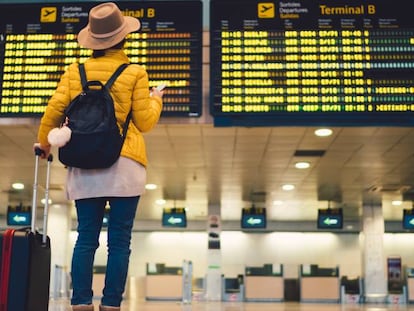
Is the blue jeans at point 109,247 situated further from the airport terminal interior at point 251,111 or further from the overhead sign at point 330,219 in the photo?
the overhead sign at point 330,219

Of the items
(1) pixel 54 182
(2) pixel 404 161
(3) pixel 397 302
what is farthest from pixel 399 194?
(1) pixel 54 182

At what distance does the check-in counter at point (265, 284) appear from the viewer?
62.5 feet

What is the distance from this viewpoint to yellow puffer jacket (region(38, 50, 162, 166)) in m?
3.18

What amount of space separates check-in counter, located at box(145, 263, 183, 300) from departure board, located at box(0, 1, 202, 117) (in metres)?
11.9

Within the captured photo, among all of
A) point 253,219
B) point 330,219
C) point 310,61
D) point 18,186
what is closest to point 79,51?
point 310,61

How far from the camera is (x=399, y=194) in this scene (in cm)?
1702

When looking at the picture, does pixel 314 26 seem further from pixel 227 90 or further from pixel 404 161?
pixel 404 161

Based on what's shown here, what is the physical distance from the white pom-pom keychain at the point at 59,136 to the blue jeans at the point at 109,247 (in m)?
0.33

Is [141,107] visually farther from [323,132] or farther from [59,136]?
[323,132]

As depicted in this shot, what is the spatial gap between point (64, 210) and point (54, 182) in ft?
13.0

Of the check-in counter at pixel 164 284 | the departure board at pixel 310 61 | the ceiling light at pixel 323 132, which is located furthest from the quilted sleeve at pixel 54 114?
the check-in counter at pixel 164 284

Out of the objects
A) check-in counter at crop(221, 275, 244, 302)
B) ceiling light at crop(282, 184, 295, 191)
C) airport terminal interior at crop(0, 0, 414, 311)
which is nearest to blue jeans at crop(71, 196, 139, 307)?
airport terminal interior at crop(0, 0, 414, 311)

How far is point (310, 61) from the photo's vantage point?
26.2 ft

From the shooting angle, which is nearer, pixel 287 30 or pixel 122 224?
pixel 122 224
